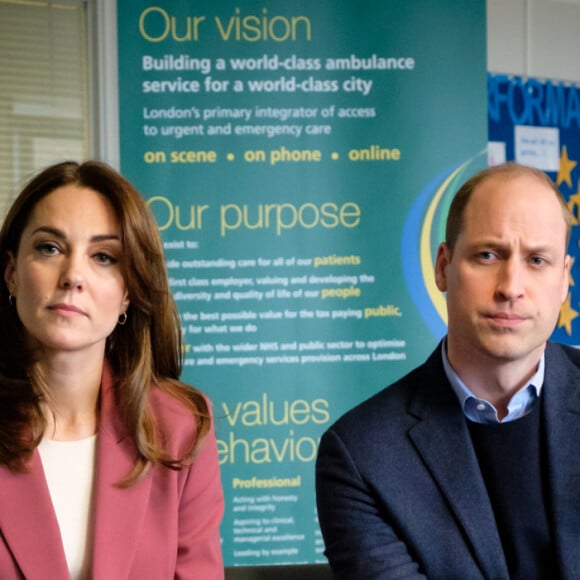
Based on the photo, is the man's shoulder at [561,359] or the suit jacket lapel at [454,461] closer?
the suit jacket lapel at [454,461]

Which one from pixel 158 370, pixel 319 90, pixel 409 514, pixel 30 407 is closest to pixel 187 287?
pixel 319 90

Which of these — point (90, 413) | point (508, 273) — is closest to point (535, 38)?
point (508, 273)

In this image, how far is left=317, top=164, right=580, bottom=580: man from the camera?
1825mm

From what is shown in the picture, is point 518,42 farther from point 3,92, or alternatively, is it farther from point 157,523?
point 157,523

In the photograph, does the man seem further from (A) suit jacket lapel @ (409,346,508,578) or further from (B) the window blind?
(B) the window blind

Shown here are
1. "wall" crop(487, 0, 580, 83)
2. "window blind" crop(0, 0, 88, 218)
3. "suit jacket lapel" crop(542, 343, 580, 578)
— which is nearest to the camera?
"suit jacket lapel" crop(542, 343, 580, 578)

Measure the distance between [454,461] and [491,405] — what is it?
146 mm

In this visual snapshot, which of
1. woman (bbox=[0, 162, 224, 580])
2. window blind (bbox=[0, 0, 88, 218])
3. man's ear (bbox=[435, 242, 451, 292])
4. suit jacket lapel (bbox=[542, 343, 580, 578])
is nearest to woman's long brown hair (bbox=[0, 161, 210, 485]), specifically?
woman (bbox=[0, 162, 224, 580])

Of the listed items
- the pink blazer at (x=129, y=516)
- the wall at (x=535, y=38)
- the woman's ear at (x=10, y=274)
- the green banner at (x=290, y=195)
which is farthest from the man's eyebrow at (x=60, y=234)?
the wall at (x=535, y=38)

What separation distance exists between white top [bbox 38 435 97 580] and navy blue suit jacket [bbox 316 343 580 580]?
0.53 m

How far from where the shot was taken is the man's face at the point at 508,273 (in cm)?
182

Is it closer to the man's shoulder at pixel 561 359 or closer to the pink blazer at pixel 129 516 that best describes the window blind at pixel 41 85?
the pink blazer at pixel 129 516

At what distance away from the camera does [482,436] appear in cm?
193

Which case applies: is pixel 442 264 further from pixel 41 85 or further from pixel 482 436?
pixel 41 85
